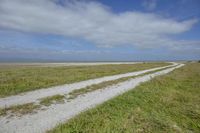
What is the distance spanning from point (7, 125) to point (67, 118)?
7.15 ft

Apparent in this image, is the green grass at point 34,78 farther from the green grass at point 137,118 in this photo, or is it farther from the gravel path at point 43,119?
the green grass at point 137,118

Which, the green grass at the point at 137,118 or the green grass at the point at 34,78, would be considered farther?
the green grass at the point at 34,78

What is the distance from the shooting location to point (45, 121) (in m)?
6.41

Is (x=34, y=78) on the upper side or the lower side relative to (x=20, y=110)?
upper

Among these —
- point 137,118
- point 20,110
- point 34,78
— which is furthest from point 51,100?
point 34,78

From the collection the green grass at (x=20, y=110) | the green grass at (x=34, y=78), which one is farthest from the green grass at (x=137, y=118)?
the green grass at (x=34, y=78)

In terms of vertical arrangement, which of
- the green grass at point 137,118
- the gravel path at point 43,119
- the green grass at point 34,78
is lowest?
the green grass at point 137,118

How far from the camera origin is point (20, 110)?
760 cm

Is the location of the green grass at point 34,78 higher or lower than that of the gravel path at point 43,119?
higher

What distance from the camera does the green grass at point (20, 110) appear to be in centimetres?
721

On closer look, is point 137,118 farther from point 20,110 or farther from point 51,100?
point 20,110

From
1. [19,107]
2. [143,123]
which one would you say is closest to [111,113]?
[143,123]

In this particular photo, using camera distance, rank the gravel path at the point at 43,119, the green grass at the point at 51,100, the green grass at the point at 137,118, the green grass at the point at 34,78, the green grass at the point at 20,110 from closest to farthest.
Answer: the gravel path at the point at 43,119
the green grass at the point at 137,118
the green grass at the point at 20,110
the green grass at the point at 51,100
the green grass at the point at 34,78

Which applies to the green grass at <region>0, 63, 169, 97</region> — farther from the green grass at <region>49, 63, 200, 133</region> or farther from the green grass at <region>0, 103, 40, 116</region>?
the green grass at <region>49, 63, 200, 133</region>
